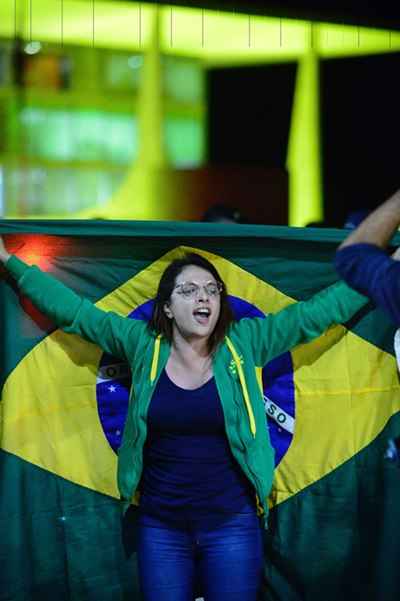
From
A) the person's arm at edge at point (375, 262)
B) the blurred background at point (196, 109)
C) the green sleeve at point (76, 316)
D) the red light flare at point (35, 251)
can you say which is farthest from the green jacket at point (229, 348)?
the blurred background at point (196, 109)

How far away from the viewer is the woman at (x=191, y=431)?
331cm

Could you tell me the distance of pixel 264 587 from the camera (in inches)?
154

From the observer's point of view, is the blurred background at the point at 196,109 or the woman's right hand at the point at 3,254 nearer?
the woman's right hand at the point at 3,254

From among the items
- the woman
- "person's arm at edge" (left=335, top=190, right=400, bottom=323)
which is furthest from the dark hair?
"person's arm at edge" (left=335, top=190, right=400, bottom=323)

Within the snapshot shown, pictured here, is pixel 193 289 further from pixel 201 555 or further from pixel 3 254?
pixel 201 555

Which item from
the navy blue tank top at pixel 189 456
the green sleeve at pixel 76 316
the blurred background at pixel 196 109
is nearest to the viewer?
the navy blue tank top at pixel 189 456

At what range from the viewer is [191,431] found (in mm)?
3312

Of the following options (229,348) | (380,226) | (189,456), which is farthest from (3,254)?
(380,226)

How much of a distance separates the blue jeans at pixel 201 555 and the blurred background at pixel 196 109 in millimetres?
3523

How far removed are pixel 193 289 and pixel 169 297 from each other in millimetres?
110

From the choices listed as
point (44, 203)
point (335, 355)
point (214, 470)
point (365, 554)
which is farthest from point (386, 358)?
point (44, 203)

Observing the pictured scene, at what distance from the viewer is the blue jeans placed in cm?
330

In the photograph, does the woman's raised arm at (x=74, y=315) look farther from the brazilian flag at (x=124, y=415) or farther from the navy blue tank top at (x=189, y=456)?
the navy blue tank top at (x=189, y=456)

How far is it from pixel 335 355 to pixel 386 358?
0.69ft
